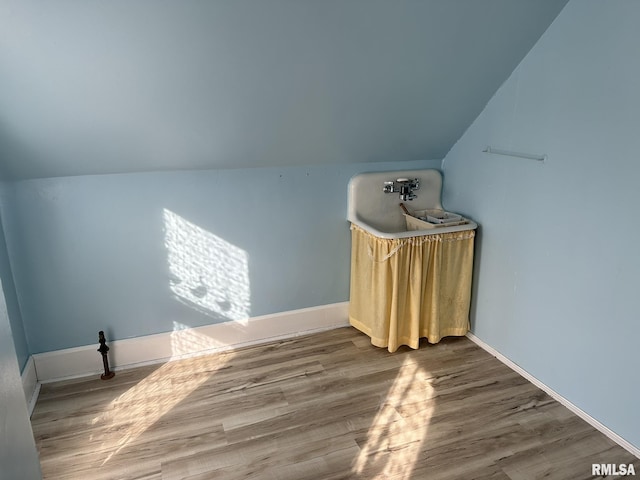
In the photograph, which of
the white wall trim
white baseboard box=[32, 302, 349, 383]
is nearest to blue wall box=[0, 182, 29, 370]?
the white wall trim

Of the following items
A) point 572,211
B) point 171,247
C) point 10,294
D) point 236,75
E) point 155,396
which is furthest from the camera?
point 171,247

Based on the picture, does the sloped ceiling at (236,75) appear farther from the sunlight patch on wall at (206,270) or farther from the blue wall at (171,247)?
the sunlight patch on wall at (206,270)

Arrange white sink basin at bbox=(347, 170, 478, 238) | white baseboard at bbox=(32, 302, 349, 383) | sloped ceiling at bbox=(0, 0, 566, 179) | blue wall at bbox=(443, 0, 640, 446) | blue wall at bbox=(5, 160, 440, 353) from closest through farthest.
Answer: sloped ceiling at bbox=(0, 0, 566, 179) → blue wall at bbox=(443, 0, 640, 446) → blue wall at bbox=(5, 160, 440, 353) → white baseboard at bbox=(32, 302, 349, 383) → white sink basin at bbox=(347, 170, 478, 238)

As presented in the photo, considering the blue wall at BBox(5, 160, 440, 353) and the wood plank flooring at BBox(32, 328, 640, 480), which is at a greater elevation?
the blue wall at BBox(5, 160, 440, 353)

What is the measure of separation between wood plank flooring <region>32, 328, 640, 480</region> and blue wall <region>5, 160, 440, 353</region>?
308 mm

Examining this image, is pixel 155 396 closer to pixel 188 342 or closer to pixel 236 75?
pixel 188 342

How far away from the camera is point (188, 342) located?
2.72 meters

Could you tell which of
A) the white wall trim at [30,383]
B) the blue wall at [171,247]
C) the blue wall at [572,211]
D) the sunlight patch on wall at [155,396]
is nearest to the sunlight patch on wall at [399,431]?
the blue wall at [572,211]

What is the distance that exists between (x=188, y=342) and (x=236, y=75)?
1527 mm

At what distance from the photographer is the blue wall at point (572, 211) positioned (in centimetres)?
191

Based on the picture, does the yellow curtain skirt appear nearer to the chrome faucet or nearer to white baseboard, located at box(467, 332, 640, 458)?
white baseboard, located at box(467, 332, 640, 458)

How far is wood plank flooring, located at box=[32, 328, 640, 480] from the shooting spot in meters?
1.94

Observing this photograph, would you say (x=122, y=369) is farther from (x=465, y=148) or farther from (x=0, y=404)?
(x=465, y=148)

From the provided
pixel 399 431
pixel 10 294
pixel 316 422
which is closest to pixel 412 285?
pixel 399 431
